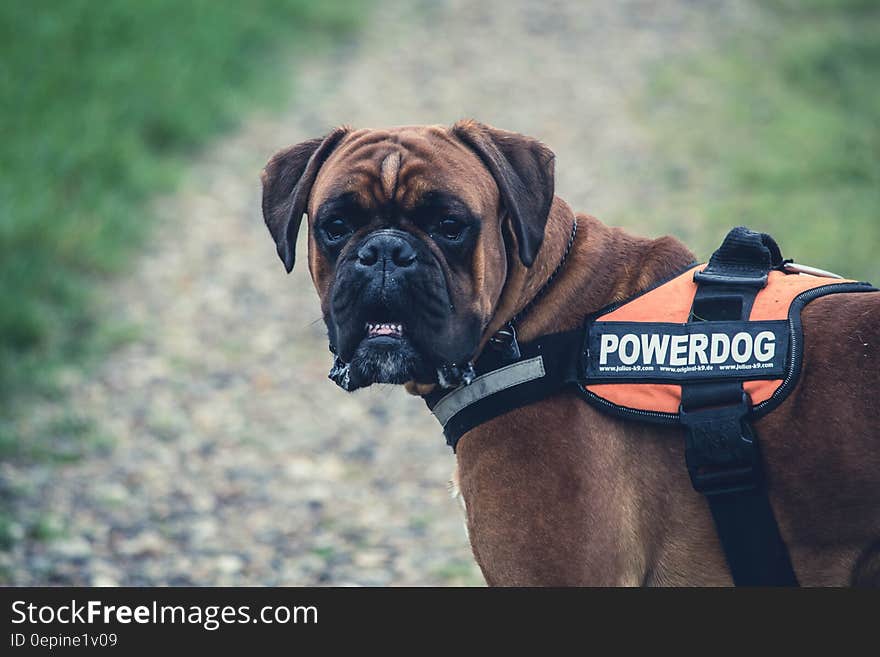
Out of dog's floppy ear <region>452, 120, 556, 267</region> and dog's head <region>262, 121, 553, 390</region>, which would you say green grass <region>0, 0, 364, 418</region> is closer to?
dog's head <region>262, 121, 553, 390</region>

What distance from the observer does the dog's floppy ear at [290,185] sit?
3240 mm

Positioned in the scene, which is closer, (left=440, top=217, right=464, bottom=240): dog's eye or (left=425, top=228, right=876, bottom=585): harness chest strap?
(left=425, top=228, right=876, bottom=585): harness chest strap

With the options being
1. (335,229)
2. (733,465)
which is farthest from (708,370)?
(335,229)

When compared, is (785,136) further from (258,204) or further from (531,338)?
(531,338)

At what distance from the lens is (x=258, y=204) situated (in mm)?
8922

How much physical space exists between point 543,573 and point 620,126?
8.19 meters

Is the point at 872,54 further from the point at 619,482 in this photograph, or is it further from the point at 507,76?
the point at 619,482

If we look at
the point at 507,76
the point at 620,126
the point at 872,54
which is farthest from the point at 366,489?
the point at 872,54

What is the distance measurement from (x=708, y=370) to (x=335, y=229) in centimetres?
119

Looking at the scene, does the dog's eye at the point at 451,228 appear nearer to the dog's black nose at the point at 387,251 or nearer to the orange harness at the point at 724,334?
the dog's black nose at the point at 387,251

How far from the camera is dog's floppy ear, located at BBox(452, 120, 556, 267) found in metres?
2.95

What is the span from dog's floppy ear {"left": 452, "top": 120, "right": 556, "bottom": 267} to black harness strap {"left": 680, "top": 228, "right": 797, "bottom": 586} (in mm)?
529

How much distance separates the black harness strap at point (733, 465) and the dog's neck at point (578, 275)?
1.01 ft

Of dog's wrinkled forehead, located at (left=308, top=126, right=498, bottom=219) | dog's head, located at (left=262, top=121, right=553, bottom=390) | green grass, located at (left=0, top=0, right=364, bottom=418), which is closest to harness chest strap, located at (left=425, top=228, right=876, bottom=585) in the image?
dog's head, located at (left=262, top=121, right=553, bottom=390)
